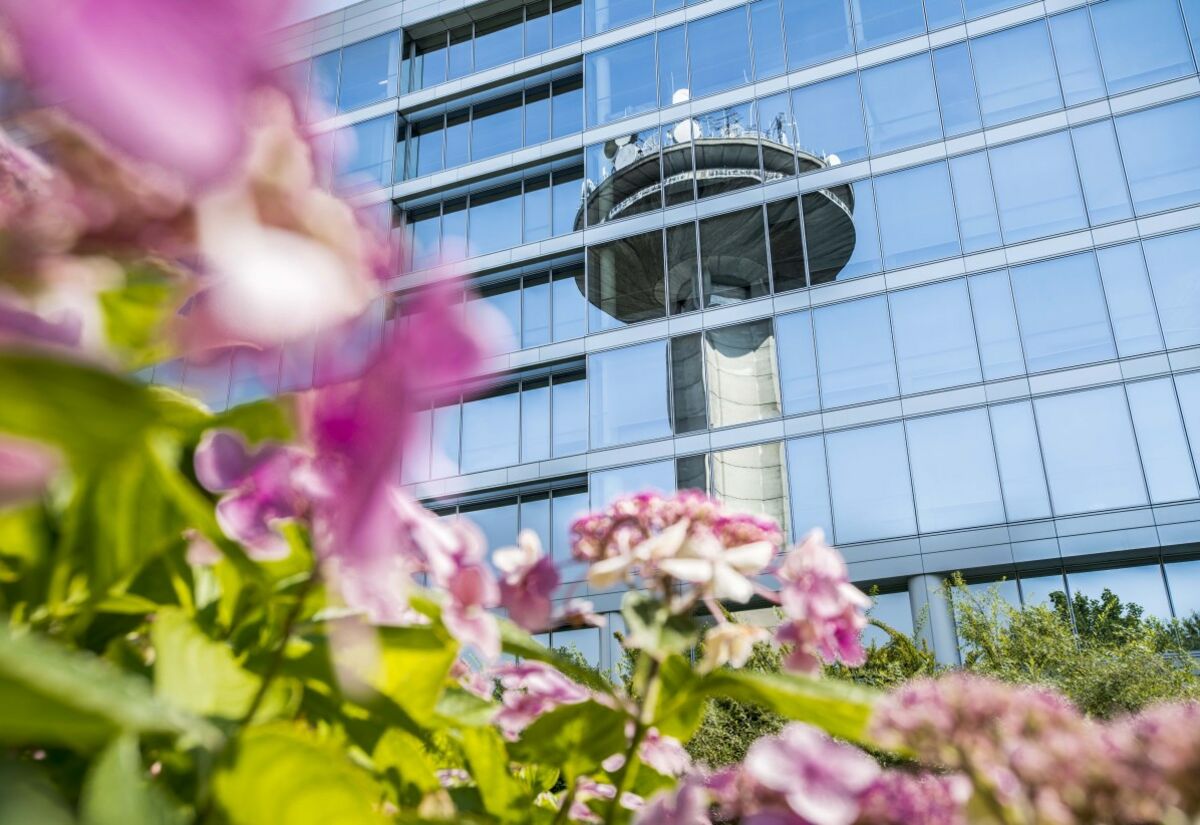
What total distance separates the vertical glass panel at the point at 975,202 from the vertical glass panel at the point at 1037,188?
0.51ft

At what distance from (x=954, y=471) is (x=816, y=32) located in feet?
34.1

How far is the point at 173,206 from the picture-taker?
0.28 metres

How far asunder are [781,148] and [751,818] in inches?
795

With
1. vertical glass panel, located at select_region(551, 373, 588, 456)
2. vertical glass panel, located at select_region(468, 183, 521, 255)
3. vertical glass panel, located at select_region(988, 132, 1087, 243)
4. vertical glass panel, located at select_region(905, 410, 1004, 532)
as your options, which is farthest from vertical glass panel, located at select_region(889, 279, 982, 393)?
vertical glass panel, located at select_region(468, 183, 521, 255)

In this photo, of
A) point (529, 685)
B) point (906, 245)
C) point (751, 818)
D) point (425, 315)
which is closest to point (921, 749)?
point (751, 818)

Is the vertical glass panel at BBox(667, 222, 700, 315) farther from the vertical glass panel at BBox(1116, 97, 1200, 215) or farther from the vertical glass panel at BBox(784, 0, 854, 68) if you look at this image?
the vertical glass panel at BBox(1116, 97, 1200, 215)

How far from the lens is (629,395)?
1911 centimetres

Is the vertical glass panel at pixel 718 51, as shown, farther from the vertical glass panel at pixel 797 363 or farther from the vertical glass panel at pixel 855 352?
the vertical glass panel at pixel 855 352

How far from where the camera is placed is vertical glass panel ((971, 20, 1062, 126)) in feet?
57.7

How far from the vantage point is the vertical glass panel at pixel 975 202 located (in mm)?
17219

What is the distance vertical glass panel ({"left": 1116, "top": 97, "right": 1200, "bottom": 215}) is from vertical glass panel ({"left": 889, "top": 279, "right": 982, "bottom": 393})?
359 centimetres

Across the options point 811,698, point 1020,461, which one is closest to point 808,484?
point 1020,461

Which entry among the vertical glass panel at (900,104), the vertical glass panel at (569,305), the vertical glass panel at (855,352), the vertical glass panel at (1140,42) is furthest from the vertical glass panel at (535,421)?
the vertical glass panel at (1140,42)

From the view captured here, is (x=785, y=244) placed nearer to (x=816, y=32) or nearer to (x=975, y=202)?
(x=975, y=202)
